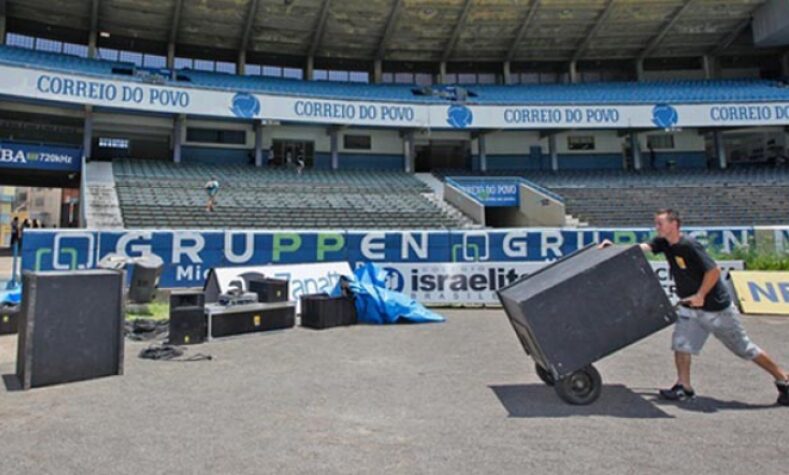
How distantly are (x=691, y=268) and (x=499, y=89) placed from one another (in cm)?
2985

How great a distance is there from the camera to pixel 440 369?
602 centimetres

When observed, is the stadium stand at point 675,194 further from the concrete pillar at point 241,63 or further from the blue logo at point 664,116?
the concrete pillar at point 241,63

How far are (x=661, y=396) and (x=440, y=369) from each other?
8.07 ft

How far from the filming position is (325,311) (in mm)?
9141

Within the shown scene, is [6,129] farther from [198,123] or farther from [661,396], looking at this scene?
[661,396]

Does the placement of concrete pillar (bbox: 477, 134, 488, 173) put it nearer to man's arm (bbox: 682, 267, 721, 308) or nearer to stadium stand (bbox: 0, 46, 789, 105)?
stadium stand (bbox: 0, 46, 789, 105)

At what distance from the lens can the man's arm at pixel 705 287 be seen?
4414 millimetres

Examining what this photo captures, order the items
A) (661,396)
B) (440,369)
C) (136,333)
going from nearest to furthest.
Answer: (661,396)
(440,369)
(136,333)

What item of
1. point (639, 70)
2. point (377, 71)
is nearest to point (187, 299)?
point (377, 71)

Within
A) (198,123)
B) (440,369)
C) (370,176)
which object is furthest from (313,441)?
Result: (198,123)

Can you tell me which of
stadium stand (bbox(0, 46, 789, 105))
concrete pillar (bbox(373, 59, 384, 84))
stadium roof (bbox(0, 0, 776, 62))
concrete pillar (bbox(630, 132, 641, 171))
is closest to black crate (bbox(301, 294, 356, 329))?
stadium stand (bbox(0, 46, 789, 105))

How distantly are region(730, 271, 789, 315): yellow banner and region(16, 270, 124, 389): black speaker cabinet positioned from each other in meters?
12.7

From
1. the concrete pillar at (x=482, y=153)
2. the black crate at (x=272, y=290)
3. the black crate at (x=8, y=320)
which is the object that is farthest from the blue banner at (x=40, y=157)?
the concrete pillar at (x=482, y=153)

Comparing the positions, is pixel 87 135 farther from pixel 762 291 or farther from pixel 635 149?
pixel 635 149
